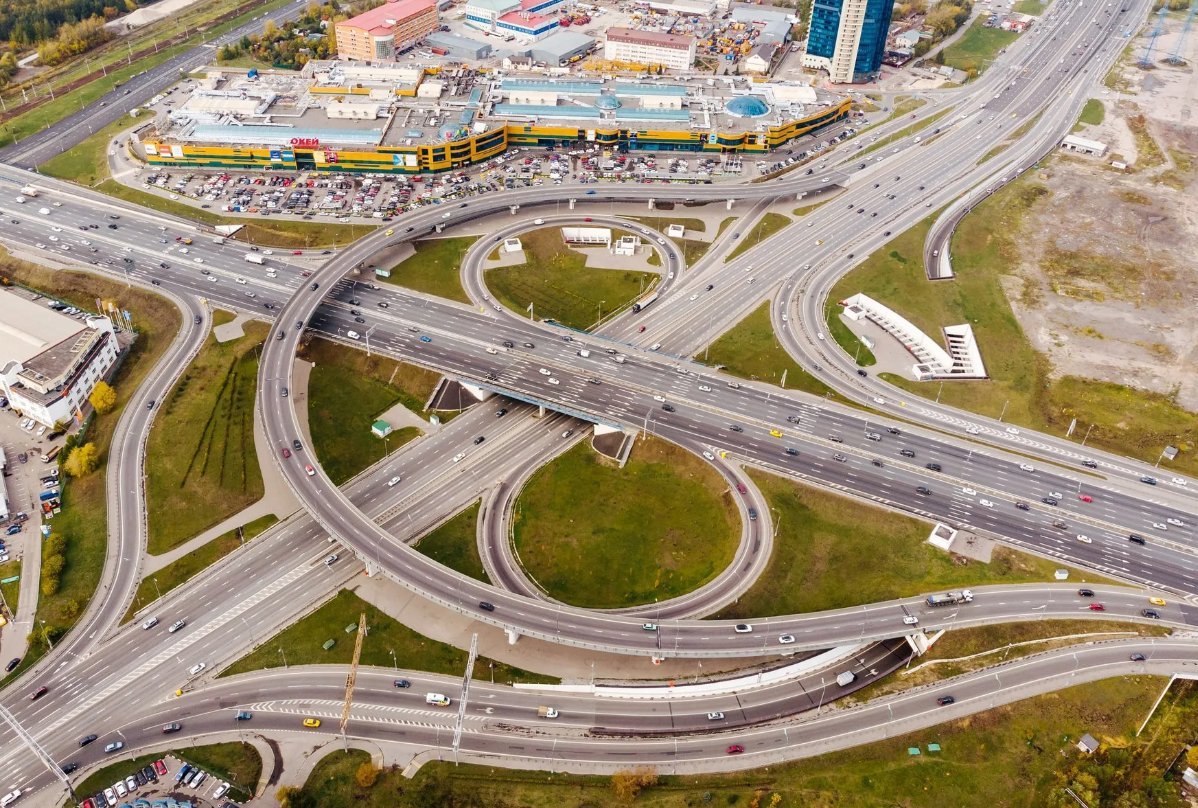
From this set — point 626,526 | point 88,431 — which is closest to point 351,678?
point 626,526

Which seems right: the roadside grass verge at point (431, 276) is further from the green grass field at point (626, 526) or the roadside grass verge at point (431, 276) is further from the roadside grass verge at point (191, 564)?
the roadside grass verge at point (191, 564)

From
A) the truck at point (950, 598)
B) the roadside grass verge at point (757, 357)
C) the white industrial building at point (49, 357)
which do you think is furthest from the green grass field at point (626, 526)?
the white industrial building at point (49, 357)

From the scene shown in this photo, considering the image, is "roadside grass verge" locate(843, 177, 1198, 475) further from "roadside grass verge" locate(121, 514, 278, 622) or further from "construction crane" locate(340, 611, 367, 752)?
"roadside grass verge" locate(121, 514, 278, 622)

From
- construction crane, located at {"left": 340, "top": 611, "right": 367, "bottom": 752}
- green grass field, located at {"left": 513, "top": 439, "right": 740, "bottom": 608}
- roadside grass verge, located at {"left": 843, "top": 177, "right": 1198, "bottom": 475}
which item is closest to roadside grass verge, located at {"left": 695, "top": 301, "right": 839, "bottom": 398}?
Result: roadside grass verge, located at {"left": 843, "top": 177, "right": 1198, "bottom": 475}

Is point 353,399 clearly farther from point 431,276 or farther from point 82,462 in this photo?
point 82,462

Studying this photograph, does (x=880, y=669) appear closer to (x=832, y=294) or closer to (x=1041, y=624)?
(x=1041, y=624)
